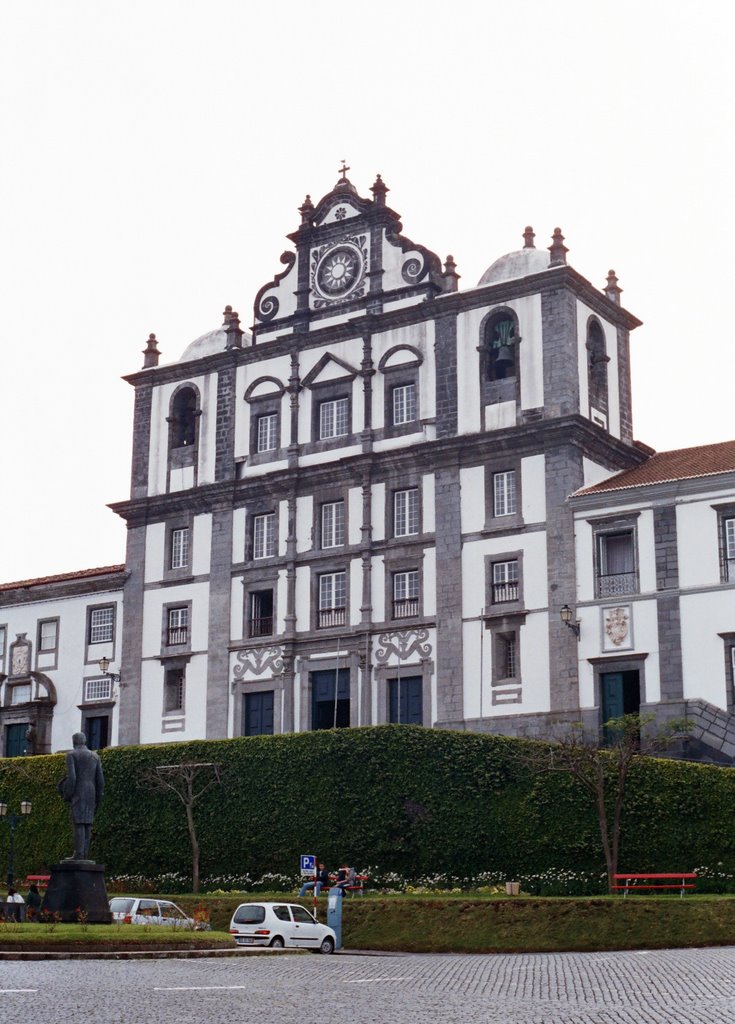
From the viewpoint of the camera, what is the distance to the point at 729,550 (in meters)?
44.6

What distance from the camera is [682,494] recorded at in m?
45.5

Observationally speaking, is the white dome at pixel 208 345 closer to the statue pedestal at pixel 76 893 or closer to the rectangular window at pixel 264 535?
the rectangular window at pixel 264 535

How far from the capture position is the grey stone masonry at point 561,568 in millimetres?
45938

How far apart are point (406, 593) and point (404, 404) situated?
Result: 6721 mm

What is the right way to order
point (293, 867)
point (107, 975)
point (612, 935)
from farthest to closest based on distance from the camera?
point (293, 867), point (612, 935), point (107, 975)

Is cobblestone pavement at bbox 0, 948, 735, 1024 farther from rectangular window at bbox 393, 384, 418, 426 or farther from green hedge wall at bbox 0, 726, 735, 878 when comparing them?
rectangular window at bbox 393, 384, 418, 426

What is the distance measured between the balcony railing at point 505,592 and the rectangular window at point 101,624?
16277 mm

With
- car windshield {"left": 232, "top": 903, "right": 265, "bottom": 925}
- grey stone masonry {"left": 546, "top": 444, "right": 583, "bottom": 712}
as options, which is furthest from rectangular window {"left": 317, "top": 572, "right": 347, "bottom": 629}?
car windshield {"left": 232, "top": 903, "right": 265, "bottom": 925}

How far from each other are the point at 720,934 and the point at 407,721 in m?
19.3

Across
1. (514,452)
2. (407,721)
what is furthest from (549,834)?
(514,452)

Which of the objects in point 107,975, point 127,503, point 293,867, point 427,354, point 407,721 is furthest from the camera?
point 127,503

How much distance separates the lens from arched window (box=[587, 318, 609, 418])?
51.1 meters

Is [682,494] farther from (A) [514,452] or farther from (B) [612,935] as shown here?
(B) [612,935]

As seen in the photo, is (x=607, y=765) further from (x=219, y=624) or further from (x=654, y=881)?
(x=219, y=624)
